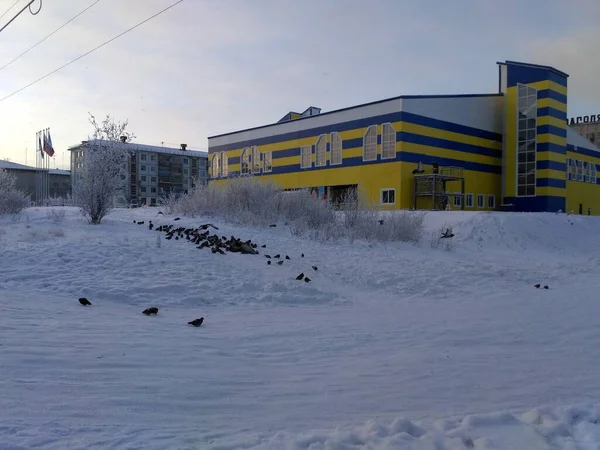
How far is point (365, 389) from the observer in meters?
4.87

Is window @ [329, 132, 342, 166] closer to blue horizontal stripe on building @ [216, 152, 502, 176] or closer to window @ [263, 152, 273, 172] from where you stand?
blue horizontal stripe on building @ [216, 152, 502, 176]

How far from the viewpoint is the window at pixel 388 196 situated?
1412 inches

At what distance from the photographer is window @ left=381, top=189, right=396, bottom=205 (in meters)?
35.9

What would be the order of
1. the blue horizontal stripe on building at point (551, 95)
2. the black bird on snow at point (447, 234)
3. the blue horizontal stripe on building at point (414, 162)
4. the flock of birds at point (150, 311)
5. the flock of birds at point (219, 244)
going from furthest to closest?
the blue horizontal stripe on building at point (551, 95)
the blue horizontal stripe on building at point (414, 162)
the black bird on snow at point (447, 234)
the flock of birds at point (219, 244)
the flock of birds at point (150, 311)

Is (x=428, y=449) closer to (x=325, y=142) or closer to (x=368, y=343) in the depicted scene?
(x=368, y=343)

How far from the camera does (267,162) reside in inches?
1858

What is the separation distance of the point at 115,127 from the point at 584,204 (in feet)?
148

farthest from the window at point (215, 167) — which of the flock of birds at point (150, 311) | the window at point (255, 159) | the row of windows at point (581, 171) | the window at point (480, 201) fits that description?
the flock of birds at point (150, 311)

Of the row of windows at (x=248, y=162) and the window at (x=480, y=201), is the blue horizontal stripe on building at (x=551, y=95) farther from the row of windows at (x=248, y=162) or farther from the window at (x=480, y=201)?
the row of windows at (x=248, y=162)

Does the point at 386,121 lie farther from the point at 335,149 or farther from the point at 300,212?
the point at 300,212

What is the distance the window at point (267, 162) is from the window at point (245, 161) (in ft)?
9.40

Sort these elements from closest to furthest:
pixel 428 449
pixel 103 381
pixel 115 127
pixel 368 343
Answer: pixel 428 449 < pixel 103 381 < pixel 368 343 < pixel 115 127

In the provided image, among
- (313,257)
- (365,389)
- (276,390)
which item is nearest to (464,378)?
(365,389)

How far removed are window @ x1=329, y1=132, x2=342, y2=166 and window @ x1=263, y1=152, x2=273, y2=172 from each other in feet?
25.1
